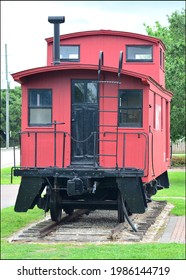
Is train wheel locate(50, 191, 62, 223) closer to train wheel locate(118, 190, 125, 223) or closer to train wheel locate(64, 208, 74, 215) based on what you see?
train wheel locate(64, 208, 74, 215)

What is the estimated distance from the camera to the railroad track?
1317 centimetres

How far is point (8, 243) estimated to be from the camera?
42.1 ft

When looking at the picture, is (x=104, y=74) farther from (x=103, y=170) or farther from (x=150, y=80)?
(x=103, y=170)

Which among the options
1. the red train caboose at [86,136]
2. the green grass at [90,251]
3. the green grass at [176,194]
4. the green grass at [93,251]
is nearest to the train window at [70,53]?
the red train caboose at [86,136]

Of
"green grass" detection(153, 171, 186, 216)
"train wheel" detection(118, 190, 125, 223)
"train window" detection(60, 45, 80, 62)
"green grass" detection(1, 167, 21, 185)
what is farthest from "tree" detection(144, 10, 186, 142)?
"train wheel" detection(118, 190, 125, 223)

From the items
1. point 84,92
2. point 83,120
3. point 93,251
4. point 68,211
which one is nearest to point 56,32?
point 84,92

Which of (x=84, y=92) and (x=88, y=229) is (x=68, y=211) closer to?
(x=88, y=229)

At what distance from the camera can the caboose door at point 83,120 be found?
1456 cm

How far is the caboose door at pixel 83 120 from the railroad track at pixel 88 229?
1555mm

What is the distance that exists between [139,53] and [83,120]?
3.06m

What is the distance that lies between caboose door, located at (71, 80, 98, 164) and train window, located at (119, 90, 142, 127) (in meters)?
0.62

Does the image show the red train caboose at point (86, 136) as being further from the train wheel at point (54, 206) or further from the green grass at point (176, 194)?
the green grass at point (176, 194)

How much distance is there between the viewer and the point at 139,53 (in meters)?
16.7
